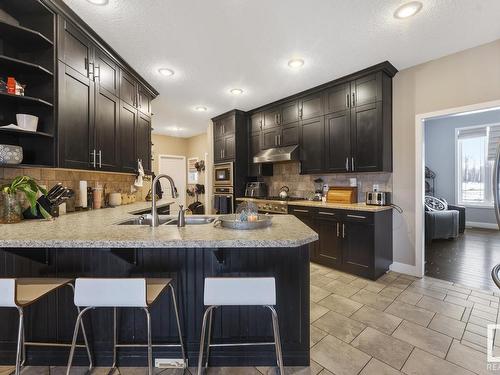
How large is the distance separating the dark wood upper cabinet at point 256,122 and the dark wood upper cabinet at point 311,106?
930mm

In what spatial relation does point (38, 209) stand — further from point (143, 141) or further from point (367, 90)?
point (367, 90)

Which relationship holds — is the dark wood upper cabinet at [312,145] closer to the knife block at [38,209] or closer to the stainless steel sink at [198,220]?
the stainless steel sink at [198,220]

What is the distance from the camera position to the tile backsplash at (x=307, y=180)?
10.7 feet

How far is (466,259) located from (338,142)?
2.61 meters

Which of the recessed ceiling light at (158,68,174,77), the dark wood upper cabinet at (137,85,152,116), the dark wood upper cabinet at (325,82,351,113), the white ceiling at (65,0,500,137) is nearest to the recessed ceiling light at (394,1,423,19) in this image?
the white ceiling at (65,0,500,137)

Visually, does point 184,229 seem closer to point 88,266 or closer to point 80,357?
point 88,266

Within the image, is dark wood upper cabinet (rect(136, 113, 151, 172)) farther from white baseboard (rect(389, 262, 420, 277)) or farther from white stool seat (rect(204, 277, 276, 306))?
white baseboard (rect(389, 262, 420, 277))

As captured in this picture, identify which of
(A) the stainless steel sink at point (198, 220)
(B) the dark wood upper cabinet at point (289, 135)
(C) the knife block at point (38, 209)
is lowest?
(A) the stainless steel sink at point (198, 220)

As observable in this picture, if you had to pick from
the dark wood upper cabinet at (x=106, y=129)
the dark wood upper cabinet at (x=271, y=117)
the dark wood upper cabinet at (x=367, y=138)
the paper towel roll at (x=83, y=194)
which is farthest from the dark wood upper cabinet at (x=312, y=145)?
the paper towel roll at (x=83, y=194)

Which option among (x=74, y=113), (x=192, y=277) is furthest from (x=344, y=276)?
(x=74, y=113)

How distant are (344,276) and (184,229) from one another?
7.68 feet

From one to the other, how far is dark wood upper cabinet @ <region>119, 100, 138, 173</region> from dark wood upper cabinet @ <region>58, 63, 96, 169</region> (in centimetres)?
54

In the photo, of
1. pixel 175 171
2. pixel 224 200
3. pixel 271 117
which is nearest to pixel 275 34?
pixel 271 117

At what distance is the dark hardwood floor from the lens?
2838 millimetres
